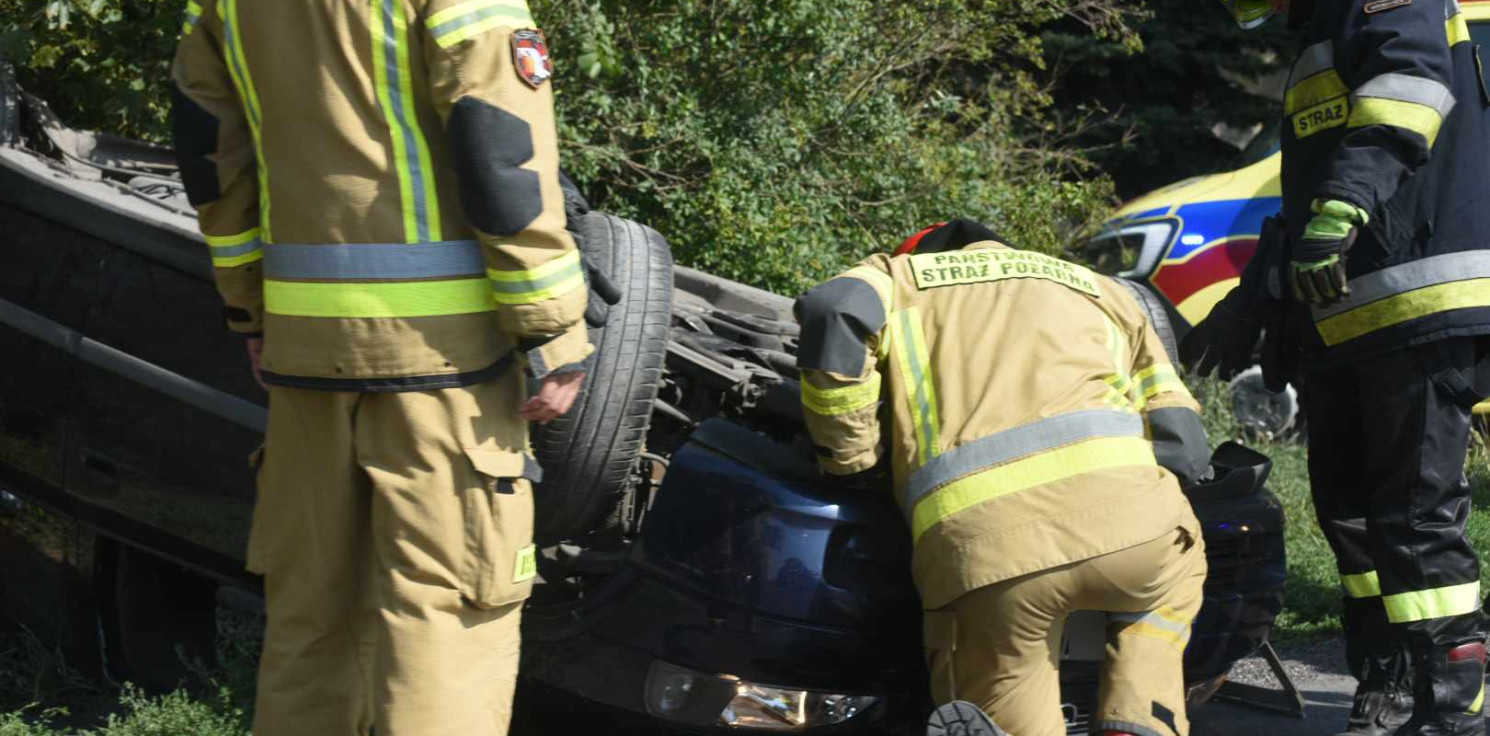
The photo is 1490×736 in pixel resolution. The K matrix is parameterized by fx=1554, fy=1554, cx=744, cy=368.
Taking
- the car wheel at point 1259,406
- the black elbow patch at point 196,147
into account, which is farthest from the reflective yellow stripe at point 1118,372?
the car wheel at point 1259,406

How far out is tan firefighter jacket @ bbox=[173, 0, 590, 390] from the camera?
8.25ft

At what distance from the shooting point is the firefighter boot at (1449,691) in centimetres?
354

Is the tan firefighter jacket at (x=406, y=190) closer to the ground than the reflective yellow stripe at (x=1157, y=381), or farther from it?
farther from it

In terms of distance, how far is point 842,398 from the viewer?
289 centimetres

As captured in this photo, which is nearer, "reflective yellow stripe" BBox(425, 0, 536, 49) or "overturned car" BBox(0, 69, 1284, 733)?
"reflective yellow stripe" BBox(425, 0, 536, 49)

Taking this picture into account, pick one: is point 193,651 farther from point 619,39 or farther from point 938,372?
point 619,39

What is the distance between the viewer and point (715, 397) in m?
3.69

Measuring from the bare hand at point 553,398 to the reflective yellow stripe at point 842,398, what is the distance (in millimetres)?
456

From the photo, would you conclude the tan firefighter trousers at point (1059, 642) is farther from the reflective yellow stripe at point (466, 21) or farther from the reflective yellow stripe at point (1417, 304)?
the reflective yellow stripe at point (466, 21)

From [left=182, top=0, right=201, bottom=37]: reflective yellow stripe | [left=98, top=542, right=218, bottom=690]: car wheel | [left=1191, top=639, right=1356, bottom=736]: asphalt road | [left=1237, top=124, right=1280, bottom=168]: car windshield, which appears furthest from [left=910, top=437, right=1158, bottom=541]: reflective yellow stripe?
[left=1237, top=124, right=1280, bottom=168]: car windshield

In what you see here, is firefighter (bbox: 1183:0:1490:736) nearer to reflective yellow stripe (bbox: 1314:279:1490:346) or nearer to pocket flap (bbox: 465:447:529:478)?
reflective yellow stripe (bbox: 1314:279:1490:346)

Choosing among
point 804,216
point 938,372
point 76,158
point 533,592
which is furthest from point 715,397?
point 804,216

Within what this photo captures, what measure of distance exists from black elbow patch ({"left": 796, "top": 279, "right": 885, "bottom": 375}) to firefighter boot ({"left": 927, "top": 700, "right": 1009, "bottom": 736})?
0.63m

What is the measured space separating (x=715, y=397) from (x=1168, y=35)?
7.72 metres
